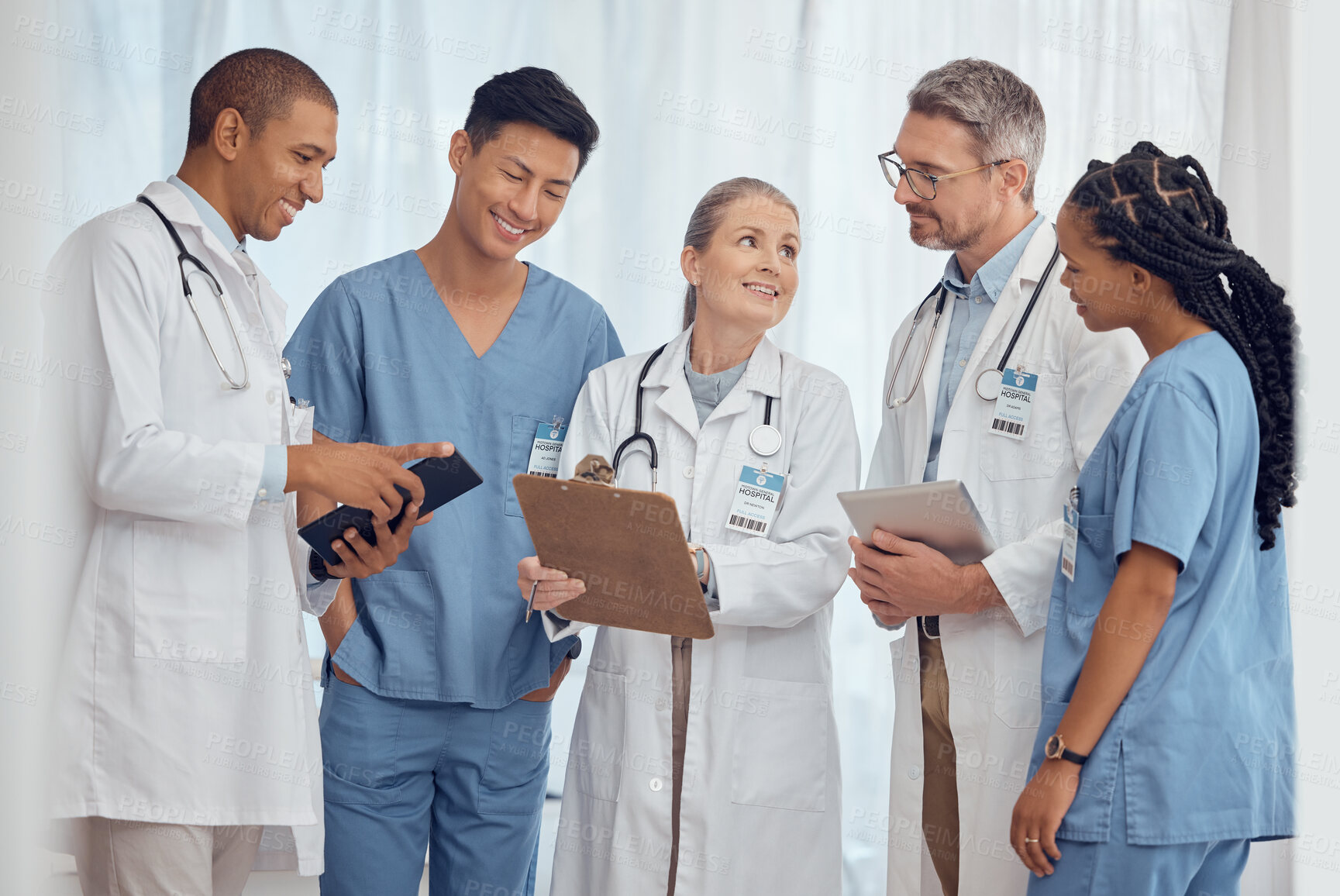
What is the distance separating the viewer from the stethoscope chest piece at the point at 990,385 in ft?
6.22

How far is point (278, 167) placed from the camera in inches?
71.4

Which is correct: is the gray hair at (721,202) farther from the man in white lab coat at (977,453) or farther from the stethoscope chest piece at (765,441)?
the stethoscope chest piece at (765,441)

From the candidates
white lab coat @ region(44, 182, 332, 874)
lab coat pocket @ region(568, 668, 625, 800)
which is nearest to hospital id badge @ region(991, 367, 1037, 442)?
lab coat pocket @ region(568, 668, 625, 800)

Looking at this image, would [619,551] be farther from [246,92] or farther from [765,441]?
[246,92]

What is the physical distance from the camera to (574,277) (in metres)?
3.65

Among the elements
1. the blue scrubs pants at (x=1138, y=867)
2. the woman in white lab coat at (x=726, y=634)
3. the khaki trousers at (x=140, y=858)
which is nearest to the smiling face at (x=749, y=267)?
the woman in white lab coat at (x=726, y=634)

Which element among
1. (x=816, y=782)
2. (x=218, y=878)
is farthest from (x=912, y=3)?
(x=218, y=878)

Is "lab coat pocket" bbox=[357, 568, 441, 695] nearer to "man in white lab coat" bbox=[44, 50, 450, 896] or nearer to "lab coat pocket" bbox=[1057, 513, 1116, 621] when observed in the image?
"man in white lab coat" bbox=[44, 50, 450, 896]

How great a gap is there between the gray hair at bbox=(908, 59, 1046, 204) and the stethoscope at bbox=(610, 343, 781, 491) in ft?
2.23

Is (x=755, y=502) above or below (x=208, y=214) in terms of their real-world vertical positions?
below

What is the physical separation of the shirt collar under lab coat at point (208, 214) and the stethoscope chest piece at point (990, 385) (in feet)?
4.50

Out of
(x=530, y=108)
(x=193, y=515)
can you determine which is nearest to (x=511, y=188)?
(x=530, y=108)

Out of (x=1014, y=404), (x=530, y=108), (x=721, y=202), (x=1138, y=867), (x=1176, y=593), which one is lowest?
(x=1138, y=867)

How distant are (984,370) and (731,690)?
769 millimetres
